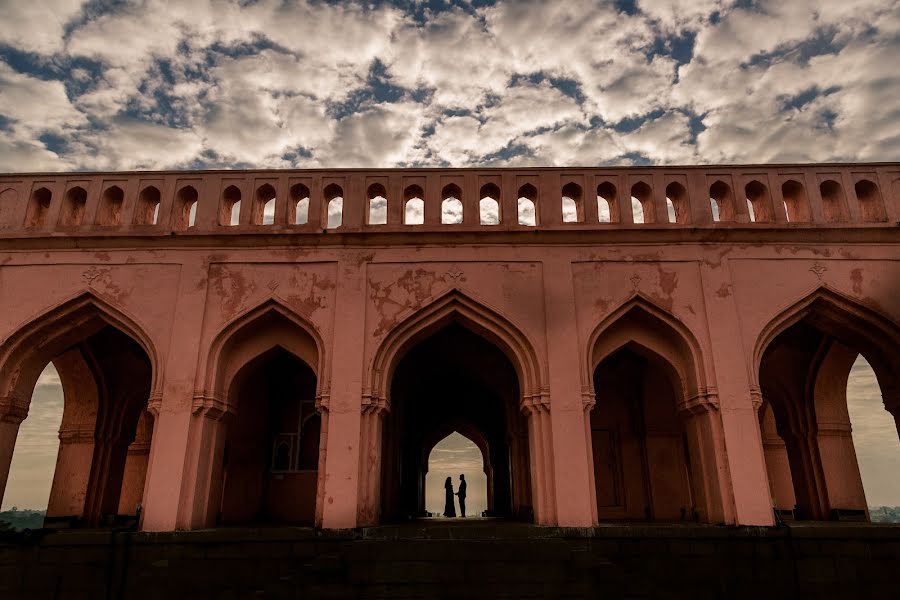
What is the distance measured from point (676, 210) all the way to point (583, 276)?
242cm

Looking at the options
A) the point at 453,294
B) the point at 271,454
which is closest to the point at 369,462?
the point at 453,294

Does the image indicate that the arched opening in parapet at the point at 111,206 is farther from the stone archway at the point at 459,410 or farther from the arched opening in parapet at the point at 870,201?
the arched opening in parapet at the point at 870,201

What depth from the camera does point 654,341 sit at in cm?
1140

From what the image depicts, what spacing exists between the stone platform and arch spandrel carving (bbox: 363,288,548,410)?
7.32 ft

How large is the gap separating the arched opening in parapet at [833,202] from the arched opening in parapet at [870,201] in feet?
1.02

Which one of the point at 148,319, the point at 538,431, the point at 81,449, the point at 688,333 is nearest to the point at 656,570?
the point at 538,431

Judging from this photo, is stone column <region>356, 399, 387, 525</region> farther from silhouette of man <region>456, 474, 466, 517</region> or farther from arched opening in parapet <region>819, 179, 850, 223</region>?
silhouette of man <region>456, 474, 466, 517</region>

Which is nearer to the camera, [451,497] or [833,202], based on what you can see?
[833,202]

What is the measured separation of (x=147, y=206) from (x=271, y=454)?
5649 mm

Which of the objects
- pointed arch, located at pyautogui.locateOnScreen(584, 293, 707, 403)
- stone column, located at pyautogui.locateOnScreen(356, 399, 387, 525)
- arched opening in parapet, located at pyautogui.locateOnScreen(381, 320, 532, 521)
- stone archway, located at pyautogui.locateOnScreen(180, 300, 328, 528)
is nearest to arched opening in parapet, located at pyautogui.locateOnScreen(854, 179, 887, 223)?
pointed arch, located at pyautogui.locateOnScreen(584, 293, 707, 403)

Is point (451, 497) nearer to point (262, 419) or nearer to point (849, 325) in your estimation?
point (262, 419)

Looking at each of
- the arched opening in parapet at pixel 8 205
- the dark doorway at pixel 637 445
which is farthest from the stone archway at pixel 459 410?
the arched opening in parapet at pixel 8 205

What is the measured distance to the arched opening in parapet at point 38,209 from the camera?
1203cm

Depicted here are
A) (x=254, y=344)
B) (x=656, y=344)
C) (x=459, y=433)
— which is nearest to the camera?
(x=656, y=344)
